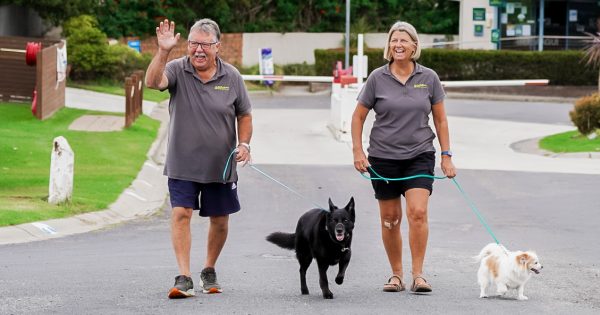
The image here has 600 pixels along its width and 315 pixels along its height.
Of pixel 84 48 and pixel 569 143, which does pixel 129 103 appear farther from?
pixel 84 48

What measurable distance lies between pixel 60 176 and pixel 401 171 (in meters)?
7.57

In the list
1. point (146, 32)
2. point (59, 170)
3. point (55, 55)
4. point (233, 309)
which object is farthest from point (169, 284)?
point (146, 32)

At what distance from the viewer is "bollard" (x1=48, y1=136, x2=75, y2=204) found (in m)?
15.9

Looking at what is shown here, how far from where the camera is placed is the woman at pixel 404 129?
30.6ft

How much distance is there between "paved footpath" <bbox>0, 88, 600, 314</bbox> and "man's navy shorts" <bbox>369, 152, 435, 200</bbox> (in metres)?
0.80

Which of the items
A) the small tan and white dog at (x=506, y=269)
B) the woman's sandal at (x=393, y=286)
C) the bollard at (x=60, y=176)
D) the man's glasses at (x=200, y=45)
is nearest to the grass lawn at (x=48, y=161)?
the bollard at (x=60, y=176)

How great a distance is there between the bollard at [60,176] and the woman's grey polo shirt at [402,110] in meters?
7.43

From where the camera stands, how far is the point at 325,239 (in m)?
8.99

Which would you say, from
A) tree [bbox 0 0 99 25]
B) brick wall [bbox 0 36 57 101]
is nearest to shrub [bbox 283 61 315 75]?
tree [bbox 0 0 99 25]

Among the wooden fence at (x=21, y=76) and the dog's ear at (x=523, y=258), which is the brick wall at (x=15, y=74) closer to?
the wooden fence at (x=21, y=76)

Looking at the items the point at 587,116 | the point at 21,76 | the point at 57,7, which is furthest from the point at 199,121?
the point at 57,7

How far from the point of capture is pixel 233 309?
28.1 ft

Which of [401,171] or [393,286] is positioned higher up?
[401,171]

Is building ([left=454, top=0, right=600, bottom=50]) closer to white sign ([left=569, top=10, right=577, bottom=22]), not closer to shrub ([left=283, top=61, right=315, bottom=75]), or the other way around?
white sign ([left=569, top=10, right=577, bottom=22])
